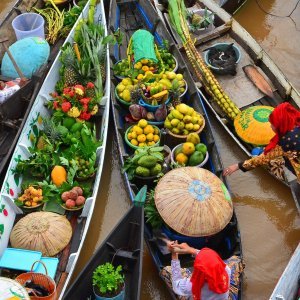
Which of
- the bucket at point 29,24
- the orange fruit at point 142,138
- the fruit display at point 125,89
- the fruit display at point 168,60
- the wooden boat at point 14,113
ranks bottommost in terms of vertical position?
the orange fruit at point 142,138

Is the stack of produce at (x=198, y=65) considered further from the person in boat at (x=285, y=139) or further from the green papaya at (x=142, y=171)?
the green papaya at (x=142, y=171)

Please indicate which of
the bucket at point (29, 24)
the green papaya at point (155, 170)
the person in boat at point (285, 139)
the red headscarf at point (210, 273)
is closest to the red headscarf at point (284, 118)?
the person in boat at point (285, 139)

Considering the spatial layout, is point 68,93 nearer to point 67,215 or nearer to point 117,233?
point 67,215

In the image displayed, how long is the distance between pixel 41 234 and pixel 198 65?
3.66 meters

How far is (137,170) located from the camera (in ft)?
17.3

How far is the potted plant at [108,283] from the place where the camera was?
13.4 feet

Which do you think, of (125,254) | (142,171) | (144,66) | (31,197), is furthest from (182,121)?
(31,197)

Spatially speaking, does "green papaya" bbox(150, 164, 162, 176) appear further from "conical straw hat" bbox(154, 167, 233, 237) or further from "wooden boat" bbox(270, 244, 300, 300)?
"wooden boat" bbox(270, 244, 300, 300)

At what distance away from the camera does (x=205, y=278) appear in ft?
11.7

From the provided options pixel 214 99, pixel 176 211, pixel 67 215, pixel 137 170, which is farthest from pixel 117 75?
pixel 176 211

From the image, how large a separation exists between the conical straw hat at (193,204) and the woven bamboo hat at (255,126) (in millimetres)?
1449

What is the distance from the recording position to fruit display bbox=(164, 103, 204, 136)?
5617 millimetres

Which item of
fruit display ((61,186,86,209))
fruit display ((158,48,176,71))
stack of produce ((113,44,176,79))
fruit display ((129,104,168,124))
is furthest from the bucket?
fruit display ((61,186,86,209))

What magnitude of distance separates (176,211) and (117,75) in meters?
2.84
